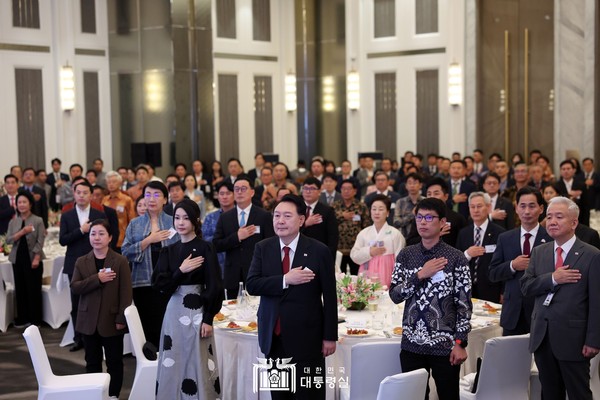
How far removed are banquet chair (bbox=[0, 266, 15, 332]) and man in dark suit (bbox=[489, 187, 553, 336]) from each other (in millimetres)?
5711

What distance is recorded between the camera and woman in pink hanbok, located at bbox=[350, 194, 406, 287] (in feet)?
25.9

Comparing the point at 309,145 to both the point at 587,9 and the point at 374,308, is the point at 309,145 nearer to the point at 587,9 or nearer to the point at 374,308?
the point at 587,9

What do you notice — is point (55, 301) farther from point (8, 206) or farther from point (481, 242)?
point (481, 242)

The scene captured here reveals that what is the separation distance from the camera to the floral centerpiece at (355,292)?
277 inches

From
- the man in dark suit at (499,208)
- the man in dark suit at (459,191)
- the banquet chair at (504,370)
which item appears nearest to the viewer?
the banquet chair at (504,370)

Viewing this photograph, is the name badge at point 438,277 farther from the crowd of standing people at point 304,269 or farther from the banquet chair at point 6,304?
the banquet chair at point 6,304

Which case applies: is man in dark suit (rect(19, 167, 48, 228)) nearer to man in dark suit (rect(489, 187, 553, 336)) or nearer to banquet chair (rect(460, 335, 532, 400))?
man in dark suit (rect(489, 187, 553, 336))

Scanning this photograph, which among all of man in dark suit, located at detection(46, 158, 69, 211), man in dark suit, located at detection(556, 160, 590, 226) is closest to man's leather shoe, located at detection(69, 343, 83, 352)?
man in dark suit, located at detection(556, 160, 590, 226)

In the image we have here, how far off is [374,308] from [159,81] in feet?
36.6

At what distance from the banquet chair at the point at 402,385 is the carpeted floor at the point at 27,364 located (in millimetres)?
3278

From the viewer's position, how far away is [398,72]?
731 inches

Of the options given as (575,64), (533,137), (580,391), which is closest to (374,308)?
(580,391)

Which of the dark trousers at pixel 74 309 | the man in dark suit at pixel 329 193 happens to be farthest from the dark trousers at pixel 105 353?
the man in dark suit at pixel 329 193

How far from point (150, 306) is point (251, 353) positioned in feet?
6.07
